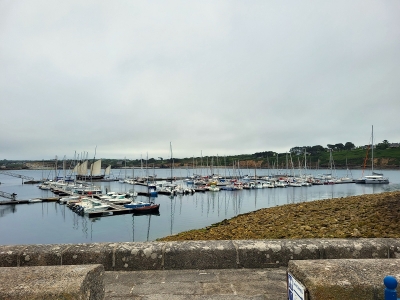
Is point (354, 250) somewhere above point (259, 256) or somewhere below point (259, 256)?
above

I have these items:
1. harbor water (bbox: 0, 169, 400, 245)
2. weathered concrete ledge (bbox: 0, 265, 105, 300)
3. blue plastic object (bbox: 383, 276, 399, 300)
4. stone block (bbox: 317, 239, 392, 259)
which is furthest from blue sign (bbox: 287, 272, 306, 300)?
harbor water (bbox: 0, 169, 400, 245)

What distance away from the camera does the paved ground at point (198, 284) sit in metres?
3.74

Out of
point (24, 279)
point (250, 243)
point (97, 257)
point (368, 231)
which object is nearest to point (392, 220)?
point (368, 231)

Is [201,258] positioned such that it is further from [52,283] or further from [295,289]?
[52,283]

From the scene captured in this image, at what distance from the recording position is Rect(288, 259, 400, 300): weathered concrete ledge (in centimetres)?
238

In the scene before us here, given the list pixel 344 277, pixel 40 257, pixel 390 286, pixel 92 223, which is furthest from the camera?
pixel 92 223

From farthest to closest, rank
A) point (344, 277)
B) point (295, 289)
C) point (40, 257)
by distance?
point (40, 257) → point (295, 289) → point (344, 277)

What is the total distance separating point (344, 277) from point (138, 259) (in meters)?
3.23

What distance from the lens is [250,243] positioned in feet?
16.3

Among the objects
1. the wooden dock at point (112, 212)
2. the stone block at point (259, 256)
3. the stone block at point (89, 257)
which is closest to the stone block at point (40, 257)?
the stone block at point (89, 257)

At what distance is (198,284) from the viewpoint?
13.5 feet

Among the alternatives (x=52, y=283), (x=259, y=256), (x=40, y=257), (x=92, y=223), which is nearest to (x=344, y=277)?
(x=259, y=256)

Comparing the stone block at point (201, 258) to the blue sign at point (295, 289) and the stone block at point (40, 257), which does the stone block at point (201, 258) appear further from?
the blue sign at point (295, 289)

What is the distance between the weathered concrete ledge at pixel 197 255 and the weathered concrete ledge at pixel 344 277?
1.91 m
